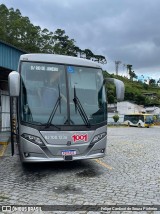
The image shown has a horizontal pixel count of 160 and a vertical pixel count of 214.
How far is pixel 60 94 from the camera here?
800cm

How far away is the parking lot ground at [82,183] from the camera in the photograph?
19.1 ft

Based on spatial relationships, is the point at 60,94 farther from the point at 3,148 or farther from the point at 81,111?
the point at 3,148

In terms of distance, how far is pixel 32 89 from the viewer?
25.9ft

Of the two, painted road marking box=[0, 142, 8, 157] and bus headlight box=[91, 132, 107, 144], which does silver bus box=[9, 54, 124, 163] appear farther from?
painted road marking box=[0, 142, 8, 157]

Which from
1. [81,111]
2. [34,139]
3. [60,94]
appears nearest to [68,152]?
[34,139]

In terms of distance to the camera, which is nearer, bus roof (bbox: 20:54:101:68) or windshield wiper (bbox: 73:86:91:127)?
windshield wiper (bbox: 73:86:91:127)

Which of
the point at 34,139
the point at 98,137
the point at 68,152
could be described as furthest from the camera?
the point at 98,137

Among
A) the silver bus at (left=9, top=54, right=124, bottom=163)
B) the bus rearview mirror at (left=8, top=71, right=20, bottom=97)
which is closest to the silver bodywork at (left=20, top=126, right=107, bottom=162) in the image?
the silver bus at (left=9, top=54, right=124, bottom=163)

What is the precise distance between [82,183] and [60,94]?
7.93 feet

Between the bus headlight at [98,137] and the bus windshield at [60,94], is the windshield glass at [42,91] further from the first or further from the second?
the bus headlight at [98,137]

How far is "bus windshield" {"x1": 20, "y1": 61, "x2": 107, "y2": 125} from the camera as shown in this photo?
25.4ft

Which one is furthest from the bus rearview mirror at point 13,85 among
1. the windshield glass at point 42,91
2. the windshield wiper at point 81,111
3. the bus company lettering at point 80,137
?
the bus company lettering at point 80,137

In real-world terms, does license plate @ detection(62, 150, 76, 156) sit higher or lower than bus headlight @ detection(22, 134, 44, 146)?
lower

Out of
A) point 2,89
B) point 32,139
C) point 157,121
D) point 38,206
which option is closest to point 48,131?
point 32,139
